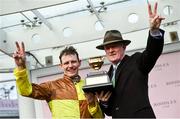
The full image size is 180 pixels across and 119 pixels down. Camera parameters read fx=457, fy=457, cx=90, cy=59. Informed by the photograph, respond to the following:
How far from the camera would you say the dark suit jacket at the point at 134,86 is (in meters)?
2.60

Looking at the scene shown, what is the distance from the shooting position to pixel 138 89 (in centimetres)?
264

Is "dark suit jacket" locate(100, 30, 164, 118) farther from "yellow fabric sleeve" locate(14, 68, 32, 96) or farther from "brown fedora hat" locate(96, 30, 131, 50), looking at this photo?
"yellow fabric sleeve" locate(14, 68, 32, 96)

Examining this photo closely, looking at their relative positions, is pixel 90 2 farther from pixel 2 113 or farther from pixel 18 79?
pixel 2 113

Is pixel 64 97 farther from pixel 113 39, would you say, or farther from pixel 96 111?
pixel 113 39

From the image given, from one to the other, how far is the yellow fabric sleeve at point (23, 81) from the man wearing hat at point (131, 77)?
0.47 metres

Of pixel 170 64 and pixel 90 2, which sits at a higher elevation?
pixel 90 2

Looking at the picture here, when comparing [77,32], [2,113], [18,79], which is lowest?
[2,113]

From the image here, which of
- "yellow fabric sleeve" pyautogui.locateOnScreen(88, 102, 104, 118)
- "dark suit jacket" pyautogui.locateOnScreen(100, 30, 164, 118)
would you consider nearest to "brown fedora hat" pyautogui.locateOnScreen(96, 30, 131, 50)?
"dark suit jacket" pyautogui.locateOnScreen(100, 30, 164, 118)

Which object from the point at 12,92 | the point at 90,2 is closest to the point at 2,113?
the point at 12,92

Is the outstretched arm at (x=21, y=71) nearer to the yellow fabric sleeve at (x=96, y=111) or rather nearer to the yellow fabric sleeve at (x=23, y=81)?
the yellow fabric sleeve at (x=23, y=81)

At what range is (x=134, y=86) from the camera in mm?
2650

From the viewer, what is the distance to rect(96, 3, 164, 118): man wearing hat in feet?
8.42

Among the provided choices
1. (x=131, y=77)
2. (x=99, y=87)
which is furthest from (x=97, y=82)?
(x=131, y=77)

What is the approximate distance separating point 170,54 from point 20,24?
1.87 m
